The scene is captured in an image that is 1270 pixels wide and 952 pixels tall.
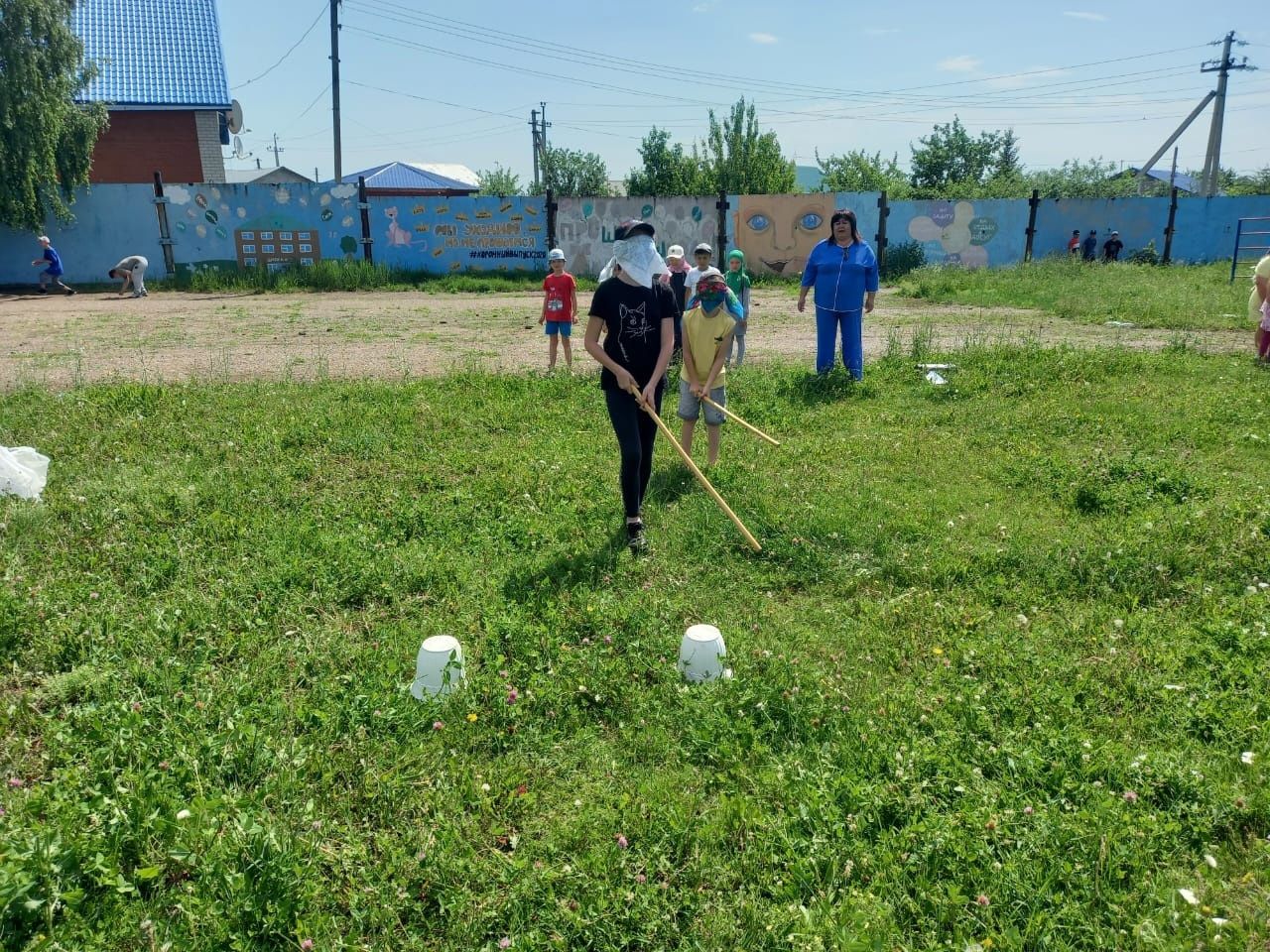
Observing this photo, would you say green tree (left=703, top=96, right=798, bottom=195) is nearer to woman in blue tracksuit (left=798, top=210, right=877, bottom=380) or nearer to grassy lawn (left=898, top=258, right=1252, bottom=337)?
grassy lawn (left=898, top=258, right=1252, bottom=337)

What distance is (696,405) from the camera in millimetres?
6219

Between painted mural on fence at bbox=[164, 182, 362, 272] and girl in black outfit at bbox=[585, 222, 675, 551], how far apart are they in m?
19.5

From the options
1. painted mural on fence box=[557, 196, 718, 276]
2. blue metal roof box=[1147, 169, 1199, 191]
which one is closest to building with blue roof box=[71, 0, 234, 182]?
painted mural on fence box=[557, 196, 718, 276]

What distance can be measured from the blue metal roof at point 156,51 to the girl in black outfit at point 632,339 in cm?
2559

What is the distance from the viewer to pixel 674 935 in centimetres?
243

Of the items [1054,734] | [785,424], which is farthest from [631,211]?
[1054,734]

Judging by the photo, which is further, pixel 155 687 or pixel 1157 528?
pixel 1157 528

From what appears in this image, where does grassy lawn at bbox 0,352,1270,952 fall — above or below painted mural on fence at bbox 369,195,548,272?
below

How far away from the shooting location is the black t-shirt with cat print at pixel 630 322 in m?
4.93

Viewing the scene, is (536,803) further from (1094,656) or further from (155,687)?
(1094,656)

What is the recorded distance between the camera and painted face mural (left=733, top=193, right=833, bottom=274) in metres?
23.2

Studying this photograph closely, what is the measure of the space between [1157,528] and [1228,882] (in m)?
2.92

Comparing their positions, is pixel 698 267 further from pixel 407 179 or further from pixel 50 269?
pixel 407 179

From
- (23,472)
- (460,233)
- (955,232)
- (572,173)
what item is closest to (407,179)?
(572,173)
